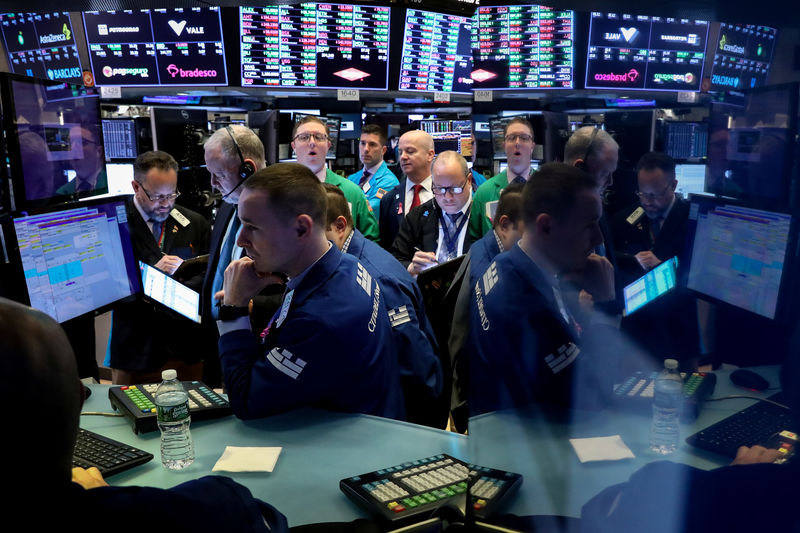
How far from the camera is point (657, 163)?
2.20ft

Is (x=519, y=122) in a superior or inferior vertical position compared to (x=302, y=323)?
superior

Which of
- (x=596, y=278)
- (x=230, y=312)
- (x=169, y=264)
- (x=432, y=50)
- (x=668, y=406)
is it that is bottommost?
(x=169, y=264)

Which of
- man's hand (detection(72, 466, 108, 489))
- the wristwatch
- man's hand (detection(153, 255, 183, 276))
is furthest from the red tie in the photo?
man's hand (detection(72, 466, 108, 489))

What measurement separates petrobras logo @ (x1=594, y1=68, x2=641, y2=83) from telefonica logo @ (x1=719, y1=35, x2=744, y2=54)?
88mm

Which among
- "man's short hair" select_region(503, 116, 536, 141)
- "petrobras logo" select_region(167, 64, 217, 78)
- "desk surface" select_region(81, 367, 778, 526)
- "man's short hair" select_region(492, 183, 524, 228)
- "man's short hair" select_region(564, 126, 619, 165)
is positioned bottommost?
"desk surface" select_region(81, 367, 778, 526)

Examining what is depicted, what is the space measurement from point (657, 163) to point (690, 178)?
0.16 feet

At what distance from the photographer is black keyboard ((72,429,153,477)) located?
1.46 metres

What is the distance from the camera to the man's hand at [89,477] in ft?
4.28

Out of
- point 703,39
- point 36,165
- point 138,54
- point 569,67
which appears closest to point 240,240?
point 36,165

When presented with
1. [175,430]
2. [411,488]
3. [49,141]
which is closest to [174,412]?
[175,430]

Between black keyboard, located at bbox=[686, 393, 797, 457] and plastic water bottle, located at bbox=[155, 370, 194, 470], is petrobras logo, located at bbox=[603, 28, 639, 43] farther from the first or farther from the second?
plastic water bottle, located at bbox=[155, 370, 194, 470]

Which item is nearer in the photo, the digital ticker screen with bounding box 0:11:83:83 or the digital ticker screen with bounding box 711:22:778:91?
the digital ticker screen with bounding box 711:22:778:91

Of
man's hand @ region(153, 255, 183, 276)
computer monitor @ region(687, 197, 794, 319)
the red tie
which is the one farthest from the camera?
the red tie

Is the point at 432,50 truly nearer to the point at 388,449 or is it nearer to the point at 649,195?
the point at 388,449
